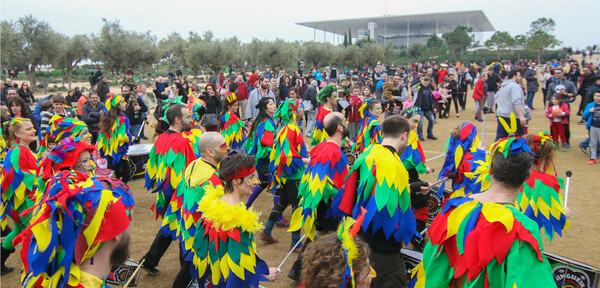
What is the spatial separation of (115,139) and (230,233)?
5.30 meters

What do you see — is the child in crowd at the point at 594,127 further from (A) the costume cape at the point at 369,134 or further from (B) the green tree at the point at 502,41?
(B) the green tree at the point at 502,41

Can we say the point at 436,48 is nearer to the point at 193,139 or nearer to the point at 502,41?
the point at 502,41

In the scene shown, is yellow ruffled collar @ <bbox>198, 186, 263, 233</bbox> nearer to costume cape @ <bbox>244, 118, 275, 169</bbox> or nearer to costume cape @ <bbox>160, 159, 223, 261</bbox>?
costume cape @ <bbox>160, 159, 223, 261</bbox>

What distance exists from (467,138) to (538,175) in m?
1.60

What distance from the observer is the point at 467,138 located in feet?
17.5

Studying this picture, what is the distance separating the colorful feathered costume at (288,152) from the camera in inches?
228

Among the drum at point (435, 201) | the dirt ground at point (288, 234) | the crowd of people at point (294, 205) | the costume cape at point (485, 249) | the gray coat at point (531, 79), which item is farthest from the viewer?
the gray coat at point (531, 79)

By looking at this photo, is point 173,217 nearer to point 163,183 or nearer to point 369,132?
point 163,183

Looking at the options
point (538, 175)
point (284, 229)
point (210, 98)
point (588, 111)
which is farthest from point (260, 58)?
point (538, 175)

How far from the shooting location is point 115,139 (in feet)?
24.7

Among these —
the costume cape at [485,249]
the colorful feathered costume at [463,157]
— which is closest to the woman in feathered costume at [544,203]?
the colorful feathered costume at [463,157]

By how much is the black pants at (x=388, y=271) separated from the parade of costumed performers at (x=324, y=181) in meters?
0.93

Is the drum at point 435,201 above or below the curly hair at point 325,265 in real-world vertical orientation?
below

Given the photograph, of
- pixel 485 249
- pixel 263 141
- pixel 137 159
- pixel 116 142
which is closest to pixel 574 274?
pixel 485 249
